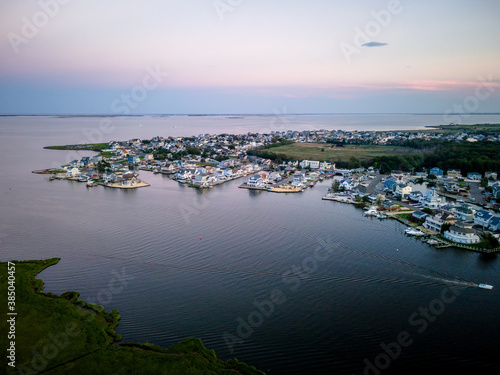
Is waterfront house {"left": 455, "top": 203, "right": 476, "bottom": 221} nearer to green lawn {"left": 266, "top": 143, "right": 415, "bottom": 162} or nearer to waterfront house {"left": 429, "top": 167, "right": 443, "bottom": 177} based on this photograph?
waterfront house {"left": 429, "top": 167, "right": 443, "bottom": 177}

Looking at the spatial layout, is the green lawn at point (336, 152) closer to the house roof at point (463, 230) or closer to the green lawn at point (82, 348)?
the house roof at point (463, 230)

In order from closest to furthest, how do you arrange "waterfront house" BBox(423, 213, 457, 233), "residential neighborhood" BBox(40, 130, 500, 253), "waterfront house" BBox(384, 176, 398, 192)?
"waterfront house" BBox(423, 213, 457, 233)
"residential neighborhood" BBox(40, 130, 500, 253)
"waterfront house" BBox(384, 176, 398, 192)

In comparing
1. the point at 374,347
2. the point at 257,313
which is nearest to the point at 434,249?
the point at 374,347

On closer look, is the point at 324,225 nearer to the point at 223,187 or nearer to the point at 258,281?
the point at 258,281

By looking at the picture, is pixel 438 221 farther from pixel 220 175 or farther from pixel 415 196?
pixel 220 175

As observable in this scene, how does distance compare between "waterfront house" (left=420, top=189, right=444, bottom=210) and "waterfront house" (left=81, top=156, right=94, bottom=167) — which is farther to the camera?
"waterfront house" (left=81, top=156, right=94, bottom=167)

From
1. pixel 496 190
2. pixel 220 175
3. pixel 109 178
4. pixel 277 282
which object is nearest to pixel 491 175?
pixel 496 190

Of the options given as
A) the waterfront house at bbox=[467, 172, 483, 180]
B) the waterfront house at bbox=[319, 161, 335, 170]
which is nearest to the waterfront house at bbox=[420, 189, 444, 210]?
the waterfront house at bbox=[467, 172, 483, 180]
